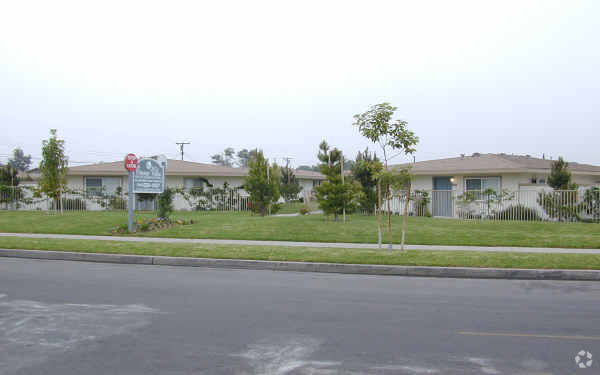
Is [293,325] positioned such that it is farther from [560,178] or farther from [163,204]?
[560,178]

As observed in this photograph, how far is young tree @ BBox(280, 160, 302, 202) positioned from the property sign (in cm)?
1927

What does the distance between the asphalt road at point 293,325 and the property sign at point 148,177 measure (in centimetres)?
946

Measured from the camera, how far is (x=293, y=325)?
250 inches

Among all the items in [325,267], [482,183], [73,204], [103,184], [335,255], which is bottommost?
[325,267]

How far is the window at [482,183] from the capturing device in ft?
84.2

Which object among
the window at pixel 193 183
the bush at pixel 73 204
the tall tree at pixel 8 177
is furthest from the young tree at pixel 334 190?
the tall tree at pixel 8 177

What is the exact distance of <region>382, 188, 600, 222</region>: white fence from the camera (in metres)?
21.6

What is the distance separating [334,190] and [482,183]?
972 cm

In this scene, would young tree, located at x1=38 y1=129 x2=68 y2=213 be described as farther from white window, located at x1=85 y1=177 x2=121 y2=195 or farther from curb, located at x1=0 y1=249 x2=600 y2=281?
curb, located at x1=0 y1=249 x2=600 y2=281

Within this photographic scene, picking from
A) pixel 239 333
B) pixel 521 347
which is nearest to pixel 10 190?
pixel 239 333

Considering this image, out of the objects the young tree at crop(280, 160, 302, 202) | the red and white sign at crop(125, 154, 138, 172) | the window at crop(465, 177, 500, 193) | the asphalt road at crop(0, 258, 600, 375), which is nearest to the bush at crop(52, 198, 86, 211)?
the red and white sign at crop(125, 154, 138, 172)

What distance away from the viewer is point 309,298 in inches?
318

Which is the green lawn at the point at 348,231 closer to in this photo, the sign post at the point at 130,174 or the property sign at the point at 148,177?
the sign post at the point at 130,174

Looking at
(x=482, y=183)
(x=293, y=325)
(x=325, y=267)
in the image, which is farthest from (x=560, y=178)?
(x=293, y=325)
